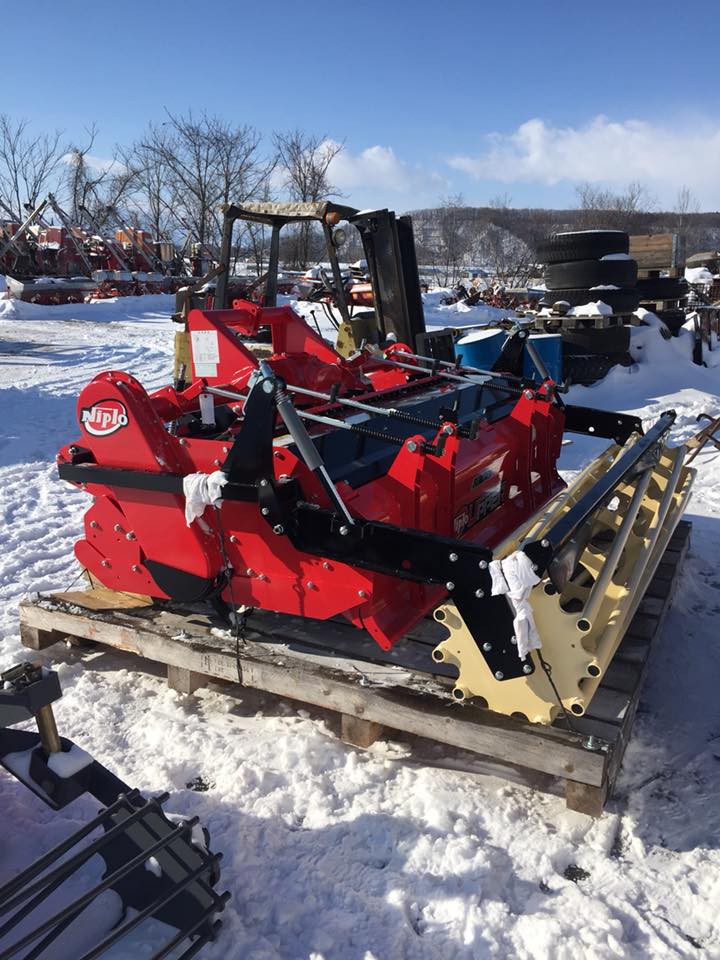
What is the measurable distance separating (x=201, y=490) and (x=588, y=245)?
9.25 m

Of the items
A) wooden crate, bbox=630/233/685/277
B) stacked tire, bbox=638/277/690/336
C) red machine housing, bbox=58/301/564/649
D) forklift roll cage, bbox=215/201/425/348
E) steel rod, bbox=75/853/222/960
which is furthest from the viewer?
wooden crate, bbox=630/233/685/277

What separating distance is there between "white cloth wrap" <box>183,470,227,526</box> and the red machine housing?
12 cm

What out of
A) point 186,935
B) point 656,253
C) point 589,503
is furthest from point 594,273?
point 186,935

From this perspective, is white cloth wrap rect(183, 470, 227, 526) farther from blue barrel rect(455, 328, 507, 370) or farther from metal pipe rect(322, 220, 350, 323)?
blue barrel rect(455, 328, 507, 370)

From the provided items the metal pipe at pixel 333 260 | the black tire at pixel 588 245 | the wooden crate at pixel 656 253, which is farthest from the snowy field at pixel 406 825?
the wooden crate at pixel 656 253

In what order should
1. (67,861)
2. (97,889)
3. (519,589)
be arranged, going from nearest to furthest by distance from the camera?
(97,889)
(67,861)
(519,589)

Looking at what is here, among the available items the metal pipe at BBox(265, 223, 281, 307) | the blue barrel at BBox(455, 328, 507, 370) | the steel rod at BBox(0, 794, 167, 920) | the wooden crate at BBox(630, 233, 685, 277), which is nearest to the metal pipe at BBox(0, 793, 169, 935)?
the steel rod at BBox(0, 794, 167, 920)

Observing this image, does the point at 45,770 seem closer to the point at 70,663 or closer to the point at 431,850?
the point at 431,850

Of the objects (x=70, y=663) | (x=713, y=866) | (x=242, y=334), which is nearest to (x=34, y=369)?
(x=242, y=334)

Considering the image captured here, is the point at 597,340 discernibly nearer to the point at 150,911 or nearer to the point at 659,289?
the point at 659,289

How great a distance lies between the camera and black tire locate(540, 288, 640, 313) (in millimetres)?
10523

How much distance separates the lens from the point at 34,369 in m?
11.3

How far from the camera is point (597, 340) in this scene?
10.0m

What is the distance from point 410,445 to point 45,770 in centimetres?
181
